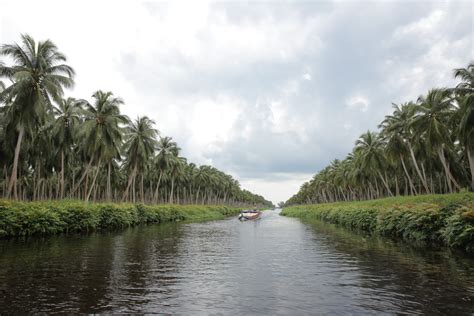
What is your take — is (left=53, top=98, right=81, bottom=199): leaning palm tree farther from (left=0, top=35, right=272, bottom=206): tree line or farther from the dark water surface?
the dark water surface

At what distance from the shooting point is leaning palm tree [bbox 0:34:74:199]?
29.7 metres

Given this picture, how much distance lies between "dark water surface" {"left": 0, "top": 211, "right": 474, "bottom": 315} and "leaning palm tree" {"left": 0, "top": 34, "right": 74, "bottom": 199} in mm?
17053

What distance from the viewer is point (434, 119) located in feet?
131

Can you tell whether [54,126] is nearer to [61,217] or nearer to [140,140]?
[140,140]

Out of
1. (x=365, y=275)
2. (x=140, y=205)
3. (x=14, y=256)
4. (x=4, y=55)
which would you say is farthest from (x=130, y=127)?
(x=365, y=275)

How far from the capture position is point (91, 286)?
1024 centimetres

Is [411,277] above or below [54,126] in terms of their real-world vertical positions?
below

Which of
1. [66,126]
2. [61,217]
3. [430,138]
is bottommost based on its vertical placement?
[61,217]

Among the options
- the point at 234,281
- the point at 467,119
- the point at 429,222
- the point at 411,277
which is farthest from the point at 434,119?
the point at 234,281

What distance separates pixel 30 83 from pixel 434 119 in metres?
A: 44.0

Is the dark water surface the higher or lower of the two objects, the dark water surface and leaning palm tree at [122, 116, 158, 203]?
the lower

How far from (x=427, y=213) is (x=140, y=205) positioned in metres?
32.6

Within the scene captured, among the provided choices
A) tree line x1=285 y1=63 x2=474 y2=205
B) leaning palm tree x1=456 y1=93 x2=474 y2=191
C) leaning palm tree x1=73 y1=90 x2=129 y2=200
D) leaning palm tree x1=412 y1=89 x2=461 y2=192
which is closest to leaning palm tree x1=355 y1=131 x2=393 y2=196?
tree line x1=285 y1=63 x2=474 y2=205

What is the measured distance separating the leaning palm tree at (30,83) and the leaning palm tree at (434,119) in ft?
134
